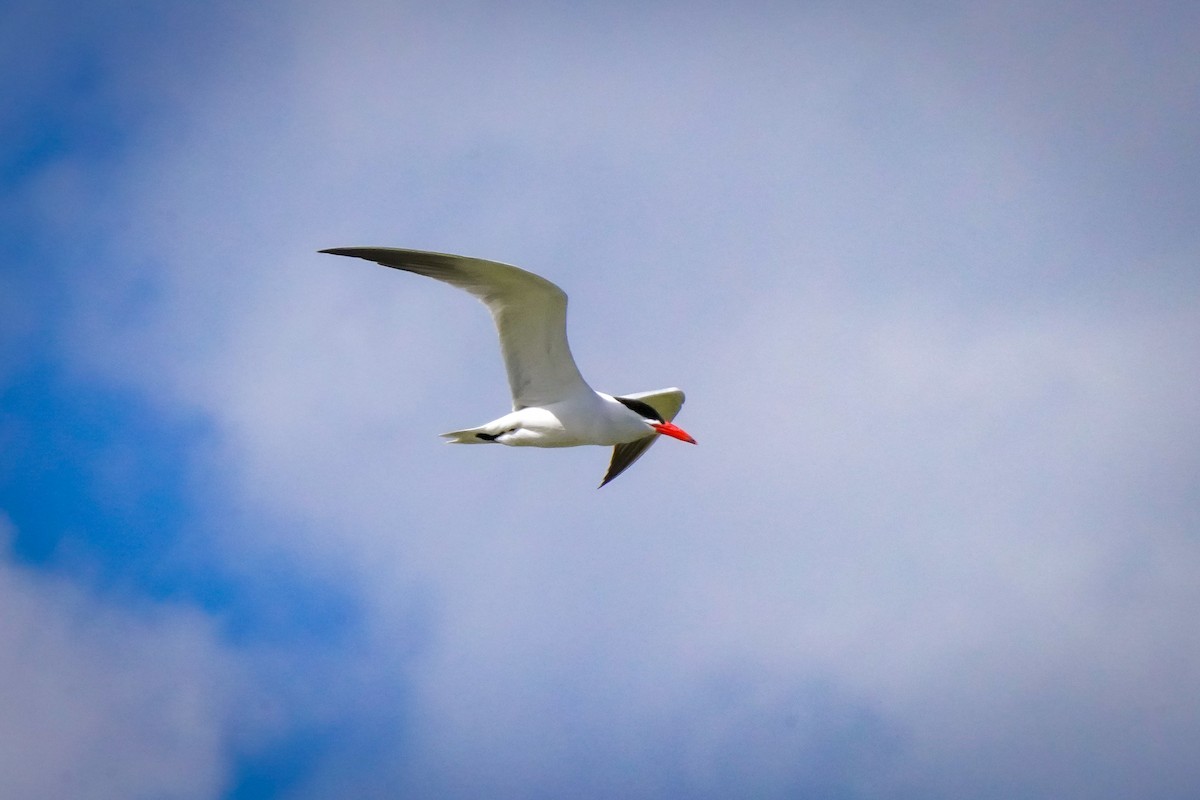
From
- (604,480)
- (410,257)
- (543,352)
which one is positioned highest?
(410,257)

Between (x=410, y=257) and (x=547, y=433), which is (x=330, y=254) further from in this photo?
(x=547, y=433)

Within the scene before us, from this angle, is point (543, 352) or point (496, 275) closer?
point (496, 275)

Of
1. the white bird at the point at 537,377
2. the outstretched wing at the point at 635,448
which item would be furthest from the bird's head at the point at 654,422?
the outstretched wing at the point at 635,448

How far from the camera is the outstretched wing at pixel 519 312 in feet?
38.0

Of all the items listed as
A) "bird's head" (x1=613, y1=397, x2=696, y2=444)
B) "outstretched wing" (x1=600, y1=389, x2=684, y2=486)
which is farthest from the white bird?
"outstretched wing" (x1=600, y1=389, x2=684, y2=486)

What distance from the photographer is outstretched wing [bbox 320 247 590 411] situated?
11594 mm

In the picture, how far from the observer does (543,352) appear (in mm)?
12859

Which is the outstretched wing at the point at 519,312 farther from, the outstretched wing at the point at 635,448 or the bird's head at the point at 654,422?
the outstretched wing at the point at 635,448

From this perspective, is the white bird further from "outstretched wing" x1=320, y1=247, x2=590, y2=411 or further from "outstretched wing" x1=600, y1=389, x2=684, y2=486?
"outstretched wing" x1=600, y1=389, x2=684, y2=486

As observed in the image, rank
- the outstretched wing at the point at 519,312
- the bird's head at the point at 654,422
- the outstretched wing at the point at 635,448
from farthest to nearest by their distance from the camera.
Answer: the outstretched wing at the point at 635,448
the bird's head at the point at 654,422
the outstretched wing at the point at 519,312

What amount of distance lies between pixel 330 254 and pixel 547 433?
3.24 metres

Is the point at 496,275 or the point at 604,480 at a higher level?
the point at 496,275

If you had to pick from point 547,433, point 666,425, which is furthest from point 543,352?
point 666,425

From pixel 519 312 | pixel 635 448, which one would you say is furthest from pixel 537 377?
pixel 635 448
